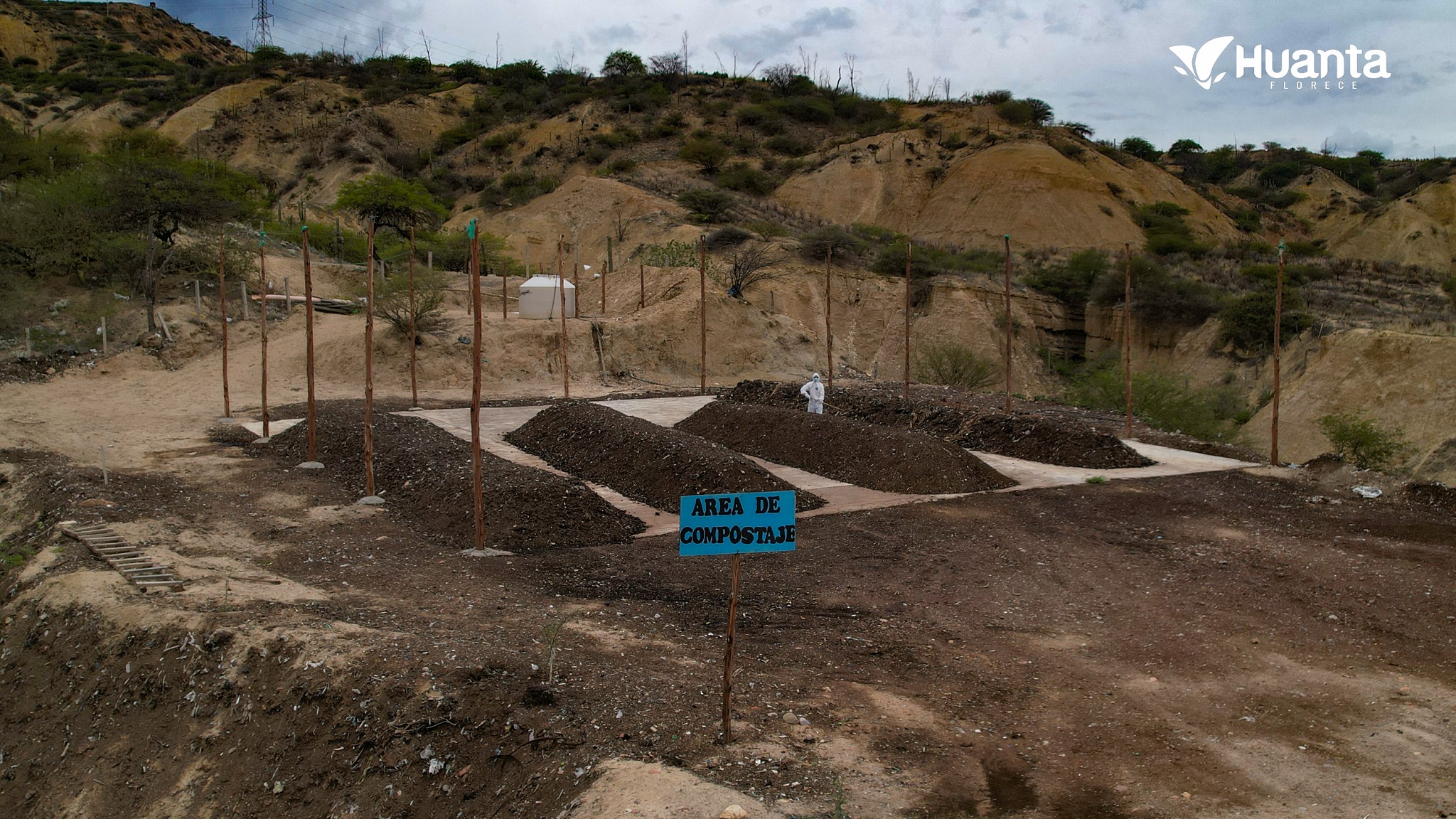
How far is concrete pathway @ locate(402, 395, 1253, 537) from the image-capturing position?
466 inches

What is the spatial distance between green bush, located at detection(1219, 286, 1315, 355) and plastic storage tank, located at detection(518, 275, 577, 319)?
22.1 m

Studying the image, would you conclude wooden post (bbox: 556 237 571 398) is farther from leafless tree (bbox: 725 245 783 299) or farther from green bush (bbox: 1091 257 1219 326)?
green bush (bbox: 1091 257 1219 326)

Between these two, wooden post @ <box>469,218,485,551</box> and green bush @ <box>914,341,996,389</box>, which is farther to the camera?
green bush @ <box>914,341,996,389</box>

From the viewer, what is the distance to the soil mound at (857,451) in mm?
12930

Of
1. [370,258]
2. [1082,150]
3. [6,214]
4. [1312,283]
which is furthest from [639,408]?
[1082,150]

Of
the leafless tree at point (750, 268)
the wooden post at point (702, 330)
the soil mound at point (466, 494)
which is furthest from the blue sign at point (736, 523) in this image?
the leafless tree at point (750, 268)

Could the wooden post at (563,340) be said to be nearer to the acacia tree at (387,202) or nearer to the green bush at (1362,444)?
the acacia tree at (387,202)

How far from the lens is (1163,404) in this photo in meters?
20.7

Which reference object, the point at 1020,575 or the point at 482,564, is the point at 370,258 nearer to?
the point at 482,564

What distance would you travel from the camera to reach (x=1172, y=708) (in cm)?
581

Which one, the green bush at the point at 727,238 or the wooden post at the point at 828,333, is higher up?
the green bush at the point at 727,238

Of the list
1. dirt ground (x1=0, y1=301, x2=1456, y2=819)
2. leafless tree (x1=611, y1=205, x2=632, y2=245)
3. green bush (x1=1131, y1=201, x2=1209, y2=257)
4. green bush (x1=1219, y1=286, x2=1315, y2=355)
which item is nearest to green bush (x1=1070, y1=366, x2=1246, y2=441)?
green bush (x1=1219, y1=286, x2=1315, y2=355)

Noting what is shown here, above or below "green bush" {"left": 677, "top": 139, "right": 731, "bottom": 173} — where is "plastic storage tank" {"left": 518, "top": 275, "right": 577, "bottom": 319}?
below

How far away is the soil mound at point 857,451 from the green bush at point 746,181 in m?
37.2
